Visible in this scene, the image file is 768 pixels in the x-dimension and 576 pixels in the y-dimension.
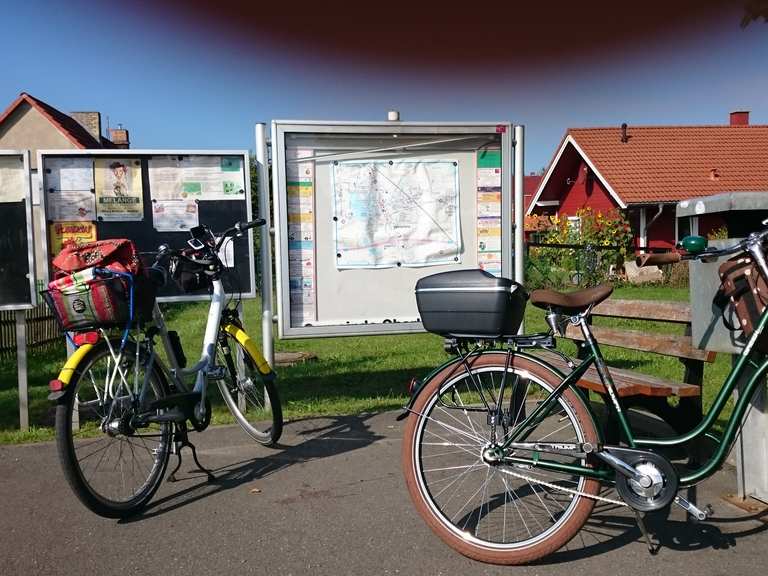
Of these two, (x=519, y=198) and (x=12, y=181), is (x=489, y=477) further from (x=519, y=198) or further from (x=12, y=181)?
(x=12, y=181)

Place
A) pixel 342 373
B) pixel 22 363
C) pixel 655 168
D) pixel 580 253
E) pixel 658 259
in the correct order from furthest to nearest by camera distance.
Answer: pixel 655 168 → pixel 580 253 → pixel 342 373 → pixel 22 363 → pixel 658 259

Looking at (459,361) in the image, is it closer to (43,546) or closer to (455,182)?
(43,546)

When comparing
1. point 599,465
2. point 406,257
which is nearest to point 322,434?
point 406,257

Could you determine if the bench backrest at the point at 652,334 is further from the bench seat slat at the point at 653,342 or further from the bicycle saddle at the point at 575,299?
the bicycle saddle at the point at 575,299

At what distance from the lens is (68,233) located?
5.09 metres

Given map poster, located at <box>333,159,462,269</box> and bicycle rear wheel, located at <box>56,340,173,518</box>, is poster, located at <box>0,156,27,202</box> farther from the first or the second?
map poster, located at <box>333,159,462,269</box>

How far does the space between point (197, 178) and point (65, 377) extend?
2.32m

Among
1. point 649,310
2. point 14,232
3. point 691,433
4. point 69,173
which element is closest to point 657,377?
point 649,310

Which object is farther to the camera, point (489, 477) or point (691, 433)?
point (489, 477)

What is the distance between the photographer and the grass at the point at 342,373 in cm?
556

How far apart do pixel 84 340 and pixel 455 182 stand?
3031 millimetres

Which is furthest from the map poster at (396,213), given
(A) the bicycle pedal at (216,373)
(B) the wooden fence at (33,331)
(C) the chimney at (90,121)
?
(C) the chimney at (90,121)

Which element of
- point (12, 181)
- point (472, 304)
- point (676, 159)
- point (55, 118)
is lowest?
point (472, 304)

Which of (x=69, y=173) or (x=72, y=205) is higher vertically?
(x=69, y=173)
